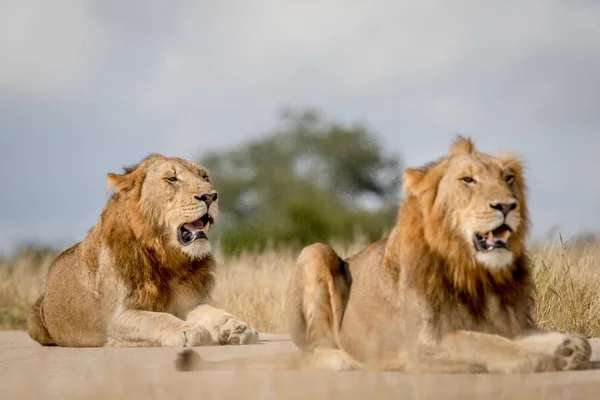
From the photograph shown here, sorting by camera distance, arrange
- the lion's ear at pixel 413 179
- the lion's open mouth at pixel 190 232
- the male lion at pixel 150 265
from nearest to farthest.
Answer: the lion's ear at pixel 413 179 → the male lion at pixel 150 265 → the lion's open mouth at pixel 190 232

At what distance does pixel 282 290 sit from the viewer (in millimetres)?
Answer: 11578

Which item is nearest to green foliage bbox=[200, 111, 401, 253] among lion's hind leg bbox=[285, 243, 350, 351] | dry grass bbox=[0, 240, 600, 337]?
dry grass bbox=[0, 240, 600, 337]

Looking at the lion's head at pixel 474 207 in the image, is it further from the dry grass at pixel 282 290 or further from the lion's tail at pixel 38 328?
the lion's tail at pixel 38 328

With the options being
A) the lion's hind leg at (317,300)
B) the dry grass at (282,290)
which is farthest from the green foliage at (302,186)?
the lion's hind leg at (317,300)

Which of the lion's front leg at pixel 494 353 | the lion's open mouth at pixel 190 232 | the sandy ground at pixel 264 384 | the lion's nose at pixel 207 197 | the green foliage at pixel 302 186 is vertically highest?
the green foliage at pixel 302 186

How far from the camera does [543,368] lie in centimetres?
548

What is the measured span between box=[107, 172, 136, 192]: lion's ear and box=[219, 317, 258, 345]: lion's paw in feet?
4.94

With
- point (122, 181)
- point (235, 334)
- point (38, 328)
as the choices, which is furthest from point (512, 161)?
point (38, 328)

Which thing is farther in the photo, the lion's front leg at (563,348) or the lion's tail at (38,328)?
the lion's tail at (38,328)

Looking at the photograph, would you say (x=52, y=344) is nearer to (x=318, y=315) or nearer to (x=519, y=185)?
(x=318, y=315)

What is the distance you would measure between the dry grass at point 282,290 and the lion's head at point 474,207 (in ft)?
9.18

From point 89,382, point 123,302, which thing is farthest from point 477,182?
point 123,302

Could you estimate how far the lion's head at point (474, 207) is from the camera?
554cm

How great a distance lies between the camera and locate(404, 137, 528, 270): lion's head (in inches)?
218
